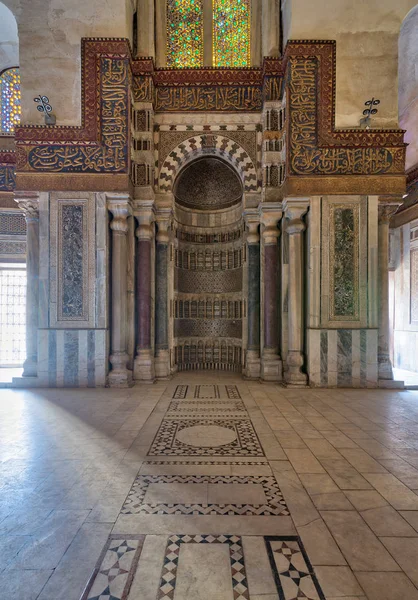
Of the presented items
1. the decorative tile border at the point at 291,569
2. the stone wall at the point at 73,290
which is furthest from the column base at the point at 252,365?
the decorative tile border at the point at 291,569

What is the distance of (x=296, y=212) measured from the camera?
6531 mm

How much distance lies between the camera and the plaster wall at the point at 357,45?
6359 millimetres

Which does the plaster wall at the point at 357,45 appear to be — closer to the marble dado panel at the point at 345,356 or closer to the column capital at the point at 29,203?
the marble dado panel at the point at 345,356

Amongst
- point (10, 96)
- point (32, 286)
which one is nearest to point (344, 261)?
point (32, 286)

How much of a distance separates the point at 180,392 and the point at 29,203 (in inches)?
169

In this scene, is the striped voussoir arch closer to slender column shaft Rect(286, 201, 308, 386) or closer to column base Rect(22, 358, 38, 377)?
slender column shaft Rect(286, 201, 308, 386)

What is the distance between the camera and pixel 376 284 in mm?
6379

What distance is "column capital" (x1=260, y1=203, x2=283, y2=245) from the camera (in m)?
7.00

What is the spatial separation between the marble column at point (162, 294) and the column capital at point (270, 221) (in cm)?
191

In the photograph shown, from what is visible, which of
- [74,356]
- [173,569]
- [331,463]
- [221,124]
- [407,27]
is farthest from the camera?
[221,124]

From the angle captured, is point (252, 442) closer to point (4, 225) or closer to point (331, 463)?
point (331, 463)

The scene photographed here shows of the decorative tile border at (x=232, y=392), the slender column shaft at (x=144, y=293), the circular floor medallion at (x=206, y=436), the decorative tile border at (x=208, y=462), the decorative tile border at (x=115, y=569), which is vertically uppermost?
the slender column shaft at (x=144, y=293)

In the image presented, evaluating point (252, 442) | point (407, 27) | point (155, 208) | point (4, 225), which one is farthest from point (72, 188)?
point (407, 27)

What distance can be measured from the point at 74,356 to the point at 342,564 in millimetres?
5370
